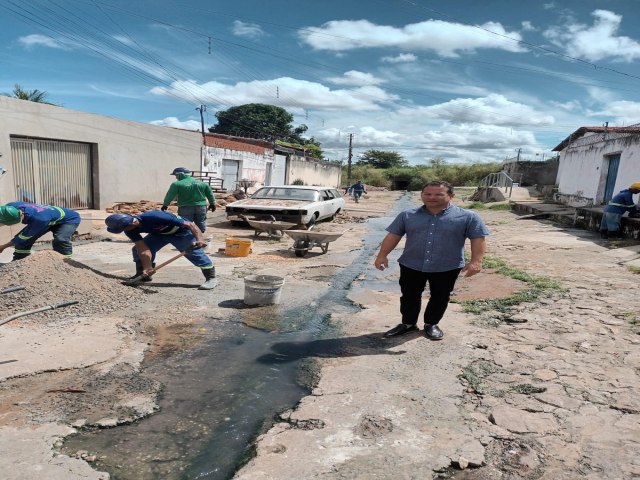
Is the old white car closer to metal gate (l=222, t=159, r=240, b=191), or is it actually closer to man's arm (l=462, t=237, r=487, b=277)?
man's arm (l=462, t=237, r=487, b=277)

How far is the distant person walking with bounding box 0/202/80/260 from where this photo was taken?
17.3 feet

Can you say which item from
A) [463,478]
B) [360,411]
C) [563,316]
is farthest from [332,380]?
[563,316]

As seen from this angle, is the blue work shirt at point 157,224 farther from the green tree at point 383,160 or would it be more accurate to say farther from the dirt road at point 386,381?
the green tree at point 383,160

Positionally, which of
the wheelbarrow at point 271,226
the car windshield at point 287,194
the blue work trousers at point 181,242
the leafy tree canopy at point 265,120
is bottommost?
the wheelbarrow at point 271,226

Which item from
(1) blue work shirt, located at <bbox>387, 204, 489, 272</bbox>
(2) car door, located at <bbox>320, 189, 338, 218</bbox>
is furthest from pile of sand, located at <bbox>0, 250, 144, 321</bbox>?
(2) car door, located at <bbox>320, 189, 338, 218</bbox>

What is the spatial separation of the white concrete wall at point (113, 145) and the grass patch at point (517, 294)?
10440 mm

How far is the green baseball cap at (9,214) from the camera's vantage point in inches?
203

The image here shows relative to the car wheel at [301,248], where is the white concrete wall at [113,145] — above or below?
above

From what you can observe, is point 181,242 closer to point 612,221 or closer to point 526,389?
point 526,389

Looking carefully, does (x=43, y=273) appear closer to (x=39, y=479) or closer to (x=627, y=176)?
(x=39, y=479)

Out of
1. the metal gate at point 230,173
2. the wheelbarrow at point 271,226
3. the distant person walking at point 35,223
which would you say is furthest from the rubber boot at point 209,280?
the metal gate at point 230,173

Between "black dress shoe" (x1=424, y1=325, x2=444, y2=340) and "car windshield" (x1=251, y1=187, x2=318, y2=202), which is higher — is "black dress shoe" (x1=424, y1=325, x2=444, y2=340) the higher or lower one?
the lower one

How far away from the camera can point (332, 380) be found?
3.58 m

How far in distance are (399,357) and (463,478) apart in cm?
160
